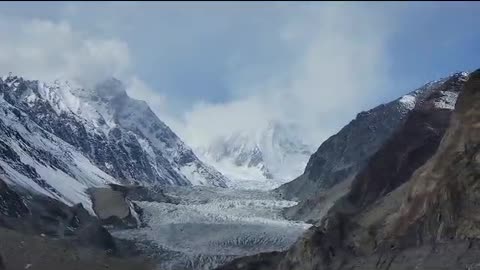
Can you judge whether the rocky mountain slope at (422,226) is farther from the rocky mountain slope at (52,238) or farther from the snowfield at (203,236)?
the rocky mountain slope at (52,238)

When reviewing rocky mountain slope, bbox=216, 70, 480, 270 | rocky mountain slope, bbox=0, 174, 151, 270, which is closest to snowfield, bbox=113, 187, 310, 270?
rocky mountain slope, bbox=0, 174, 151, 270

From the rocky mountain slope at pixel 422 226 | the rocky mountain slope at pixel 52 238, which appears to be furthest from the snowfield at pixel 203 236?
the rocky mountain slope at pixel 422 226

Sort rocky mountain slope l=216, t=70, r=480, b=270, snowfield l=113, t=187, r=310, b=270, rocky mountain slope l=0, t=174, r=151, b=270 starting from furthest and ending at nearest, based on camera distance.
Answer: snowfield l=113, t=187, r=310, b=270, rocky mountain slope l=0, t=174, r=151, b=270, rocky mountain slope l=216, t=70, r=480, b=270

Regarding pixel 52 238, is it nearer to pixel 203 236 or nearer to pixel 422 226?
pixel 203 236

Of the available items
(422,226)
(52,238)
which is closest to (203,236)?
(52,238)

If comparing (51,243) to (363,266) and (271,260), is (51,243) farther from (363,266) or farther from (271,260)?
(363,266)

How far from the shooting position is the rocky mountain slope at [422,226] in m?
75.9

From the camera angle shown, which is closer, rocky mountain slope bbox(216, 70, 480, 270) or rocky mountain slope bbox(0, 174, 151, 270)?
rocky mountain slope bbox(216, 70, 480, 270)

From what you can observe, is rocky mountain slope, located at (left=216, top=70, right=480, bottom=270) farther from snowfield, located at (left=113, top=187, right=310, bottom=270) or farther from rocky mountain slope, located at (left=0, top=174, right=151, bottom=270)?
rocky mountain slope, located at (left=0, top=174, right=151, bottom=270)

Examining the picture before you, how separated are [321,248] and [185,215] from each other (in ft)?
237

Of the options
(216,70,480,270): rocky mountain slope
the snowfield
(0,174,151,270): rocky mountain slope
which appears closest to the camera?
(216,70,480,270): rocky mountain slope

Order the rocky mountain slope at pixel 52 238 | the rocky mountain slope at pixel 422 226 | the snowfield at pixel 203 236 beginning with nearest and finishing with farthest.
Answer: the rocky mountain slope at pixel 422 226
the rocky mountain slope at pixel 52 238
the snowfield at pixel 203 236

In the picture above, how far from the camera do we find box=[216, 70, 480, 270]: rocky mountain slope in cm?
7594

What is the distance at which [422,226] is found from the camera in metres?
83.6
